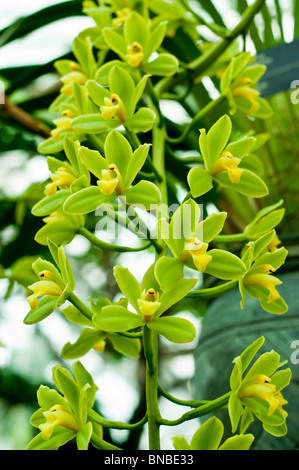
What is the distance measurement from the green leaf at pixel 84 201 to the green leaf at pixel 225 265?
0.14 m

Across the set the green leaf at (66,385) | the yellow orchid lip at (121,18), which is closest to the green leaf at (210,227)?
the green leaf at (66,385)

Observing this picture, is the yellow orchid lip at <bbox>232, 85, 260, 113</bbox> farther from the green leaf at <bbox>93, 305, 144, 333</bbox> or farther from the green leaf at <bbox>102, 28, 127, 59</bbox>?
the green leaf at <bbox>93, 305, 144, 333</bbox>

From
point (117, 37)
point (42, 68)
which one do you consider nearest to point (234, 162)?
point (117, 37)

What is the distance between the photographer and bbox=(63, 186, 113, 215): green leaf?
0.57m

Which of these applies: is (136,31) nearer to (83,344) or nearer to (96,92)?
(96,92)

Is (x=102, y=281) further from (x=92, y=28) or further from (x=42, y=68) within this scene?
(x=92, y=28)

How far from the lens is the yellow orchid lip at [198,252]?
0.51m

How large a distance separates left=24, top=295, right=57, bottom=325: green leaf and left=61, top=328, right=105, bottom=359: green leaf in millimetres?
65

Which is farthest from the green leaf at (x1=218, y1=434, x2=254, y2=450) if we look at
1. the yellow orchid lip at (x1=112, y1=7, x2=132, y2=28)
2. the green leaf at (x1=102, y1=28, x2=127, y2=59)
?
the yellow orchid lip at (x1=112, y1=7, x2=132, y2=28)

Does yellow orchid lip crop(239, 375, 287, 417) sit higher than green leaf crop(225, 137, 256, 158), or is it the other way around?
green leaf crop(225, 137, 256, 158)

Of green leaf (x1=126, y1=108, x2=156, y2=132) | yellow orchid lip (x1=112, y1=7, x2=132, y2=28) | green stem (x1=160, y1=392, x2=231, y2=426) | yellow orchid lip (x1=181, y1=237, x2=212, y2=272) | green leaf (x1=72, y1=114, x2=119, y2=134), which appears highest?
yellow orchid lip (x1=112, y1=7, x2=132, y2=28)

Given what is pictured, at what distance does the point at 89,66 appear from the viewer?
2.72ft

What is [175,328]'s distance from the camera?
515mm

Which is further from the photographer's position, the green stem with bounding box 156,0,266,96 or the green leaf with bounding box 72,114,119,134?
the green stem with bounding box 156,0,266,96
